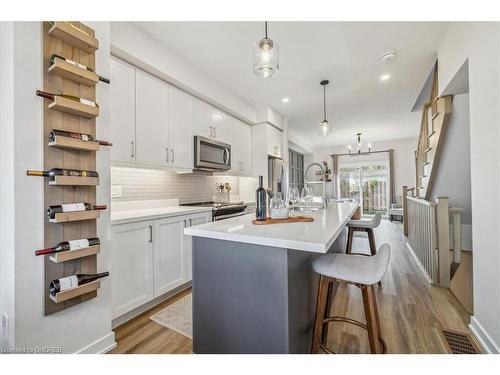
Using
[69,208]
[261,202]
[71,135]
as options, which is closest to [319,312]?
[261,202]

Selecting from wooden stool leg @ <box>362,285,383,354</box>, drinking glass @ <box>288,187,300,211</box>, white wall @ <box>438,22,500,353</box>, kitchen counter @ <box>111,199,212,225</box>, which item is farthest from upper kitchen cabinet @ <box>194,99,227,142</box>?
white wall @ <box>438,22,500,353</box>

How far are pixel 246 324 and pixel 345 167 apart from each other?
831 cm

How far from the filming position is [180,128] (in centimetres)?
279

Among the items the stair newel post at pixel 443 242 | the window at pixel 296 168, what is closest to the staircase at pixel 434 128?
the stair newel post at pixel 443 242

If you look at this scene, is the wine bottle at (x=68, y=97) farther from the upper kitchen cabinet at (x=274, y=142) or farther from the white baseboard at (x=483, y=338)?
the upper kitchen cabinet at (x=274, y=142)

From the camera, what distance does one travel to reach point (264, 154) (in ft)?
13.7

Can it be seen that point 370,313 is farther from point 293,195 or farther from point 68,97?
point 68,97

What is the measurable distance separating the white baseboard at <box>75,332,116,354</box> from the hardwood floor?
5cm

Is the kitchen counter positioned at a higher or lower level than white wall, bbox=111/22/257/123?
lower

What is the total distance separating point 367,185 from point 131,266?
8197 mm

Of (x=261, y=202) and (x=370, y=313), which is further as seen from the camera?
(x=261, y=202)

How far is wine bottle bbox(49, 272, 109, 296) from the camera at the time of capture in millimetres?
1316

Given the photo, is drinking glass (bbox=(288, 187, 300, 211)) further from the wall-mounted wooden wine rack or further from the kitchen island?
the wall-mounted wooden wine rack
